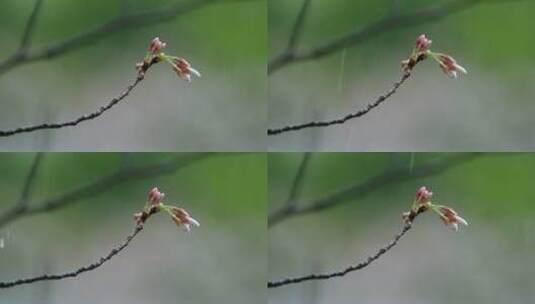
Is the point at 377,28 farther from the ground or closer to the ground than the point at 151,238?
farther from the ground

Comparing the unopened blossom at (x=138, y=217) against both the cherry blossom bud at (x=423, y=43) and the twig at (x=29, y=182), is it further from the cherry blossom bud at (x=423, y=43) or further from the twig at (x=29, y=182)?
the cherry blossom bud at (x=423, y=43)

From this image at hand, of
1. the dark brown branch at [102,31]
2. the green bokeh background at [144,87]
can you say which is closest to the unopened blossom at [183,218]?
the green bokeh background at [144,87]

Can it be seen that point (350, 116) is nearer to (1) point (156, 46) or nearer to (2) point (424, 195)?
(2) point (424, 195)

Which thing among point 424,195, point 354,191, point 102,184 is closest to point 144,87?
point 102,184

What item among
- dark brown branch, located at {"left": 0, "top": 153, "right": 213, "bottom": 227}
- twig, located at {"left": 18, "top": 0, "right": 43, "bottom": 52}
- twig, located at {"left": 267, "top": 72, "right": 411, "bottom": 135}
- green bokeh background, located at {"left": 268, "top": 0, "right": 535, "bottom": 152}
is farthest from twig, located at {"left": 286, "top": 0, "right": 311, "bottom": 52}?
twig, located at {"left": 18, "top": 0, "right": 43, "bottom": 52}

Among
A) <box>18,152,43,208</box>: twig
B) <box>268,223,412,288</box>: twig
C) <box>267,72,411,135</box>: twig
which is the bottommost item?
<box>268,223,412,288</box>: twig

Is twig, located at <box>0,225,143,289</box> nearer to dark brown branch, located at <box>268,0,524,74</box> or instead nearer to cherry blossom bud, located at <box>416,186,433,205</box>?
dark brown branch, located at <box>268,0,524,74</box>

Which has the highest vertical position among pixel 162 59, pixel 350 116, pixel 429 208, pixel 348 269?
pixel 162 59
